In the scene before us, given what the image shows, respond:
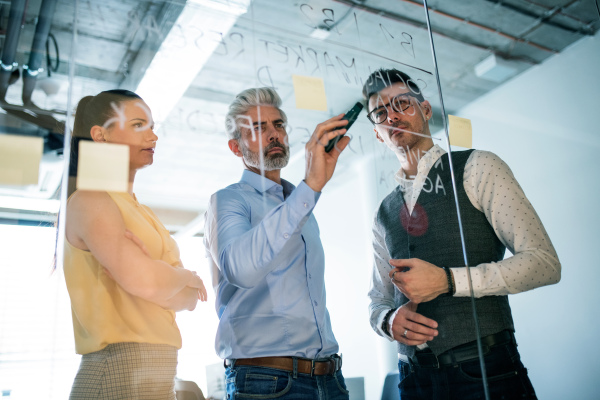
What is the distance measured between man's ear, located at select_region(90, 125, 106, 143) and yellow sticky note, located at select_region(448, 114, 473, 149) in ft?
3.55

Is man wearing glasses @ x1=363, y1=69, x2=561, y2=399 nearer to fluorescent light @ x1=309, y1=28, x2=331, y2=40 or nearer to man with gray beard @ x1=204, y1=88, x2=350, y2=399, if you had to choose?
man with gray beard @ x1=204, y1=88, x2=350, y2=399

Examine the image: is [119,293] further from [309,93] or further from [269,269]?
[309,93]

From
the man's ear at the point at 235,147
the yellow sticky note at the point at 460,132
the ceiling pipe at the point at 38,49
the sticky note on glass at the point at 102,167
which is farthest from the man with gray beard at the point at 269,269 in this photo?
the yellow sticky note at the point at 460,132

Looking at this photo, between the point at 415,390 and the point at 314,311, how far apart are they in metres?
0.37

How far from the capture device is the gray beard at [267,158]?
1.30 m

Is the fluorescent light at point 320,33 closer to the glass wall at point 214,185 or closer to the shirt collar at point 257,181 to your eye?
the glass wall at point 214,185

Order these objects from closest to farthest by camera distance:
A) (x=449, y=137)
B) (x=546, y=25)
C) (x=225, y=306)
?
(x=225, y=306)
(x=449, y=137)
(x=546, y=25)

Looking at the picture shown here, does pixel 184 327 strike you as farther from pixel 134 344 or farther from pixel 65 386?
pixel 65 386

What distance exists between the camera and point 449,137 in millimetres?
Answer: 1586

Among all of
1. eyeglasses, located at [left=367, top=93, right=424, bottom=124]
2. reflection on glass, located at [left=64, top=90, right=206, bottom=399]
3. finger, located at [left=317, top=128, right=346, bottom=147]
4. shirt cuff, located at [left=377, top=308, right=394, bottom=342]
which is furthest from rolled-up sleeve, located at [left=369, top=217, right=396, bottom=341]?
reflection on glass, located at [left=64, top=90, right=206, bottom=399]

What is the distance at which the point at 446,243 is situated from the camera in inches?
51.7

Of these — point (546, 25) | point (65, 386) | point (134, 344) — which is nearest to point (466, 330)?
point (134, 344)

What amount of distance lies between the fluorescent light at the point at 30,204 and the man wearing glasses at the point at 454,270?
857mm

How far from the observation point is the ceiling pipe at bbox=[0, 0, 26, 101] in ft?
3.69
